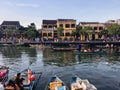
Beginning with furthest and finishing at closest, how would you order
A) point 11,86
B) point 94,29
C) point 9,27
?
point 9,27, point 94,29, point 11,86

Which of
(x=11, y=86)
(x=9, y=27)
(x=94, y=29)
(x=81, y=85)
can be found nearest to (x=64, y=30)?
(x=94, y=29)

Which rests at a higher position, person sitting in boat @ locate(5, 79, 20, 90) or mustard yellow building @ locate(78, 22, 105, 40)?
mustard yellow building @ locate(78, 22, 105, 40)

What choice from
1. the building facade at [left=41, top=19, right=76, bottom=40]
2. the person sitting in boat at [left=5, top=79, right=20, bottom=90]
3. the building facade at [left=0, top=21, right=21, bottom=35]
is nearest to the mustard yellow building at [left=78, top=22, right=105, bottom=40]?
Answer: the building facade at [left=41, top=19, right=76, bottom=40]

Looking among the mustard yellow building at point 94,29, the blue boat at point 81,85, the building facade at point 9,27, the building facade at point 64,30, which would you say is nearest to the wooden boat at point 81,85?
the blue boat at point 81,85

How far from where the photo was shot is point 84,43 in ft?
305

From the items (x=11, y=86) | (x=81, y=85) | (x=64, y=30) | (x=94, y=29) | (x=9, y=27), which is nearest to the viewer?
(x=11, y=86)

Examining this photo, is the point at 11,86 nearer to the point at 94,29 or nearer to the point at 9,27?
the point at 94,29

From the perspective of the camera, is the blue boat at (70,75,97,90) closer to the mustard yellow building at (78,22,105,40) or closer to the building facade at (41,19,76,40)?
the mustard yellow building at (78,22,105,40)

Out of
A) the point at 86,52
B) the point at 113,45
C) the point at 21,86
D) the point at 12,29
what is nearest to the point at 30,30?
the point at 12,29

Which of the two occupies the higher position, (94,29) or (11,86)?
(94,29)

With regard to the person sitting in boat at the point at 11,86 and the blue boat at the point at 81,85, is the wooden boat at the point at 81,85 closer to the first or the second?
the blue boat at the point at 81,85

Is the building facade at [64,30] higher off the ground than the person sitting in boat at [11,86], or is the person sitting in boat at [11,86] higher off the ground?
the building facade at [64,30]

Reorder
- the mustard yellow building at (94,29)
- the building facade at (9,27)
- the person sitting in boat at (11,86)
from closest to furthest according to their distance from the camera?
the person sitting in boat at (11,86) → the mustard yellow building at (94,29) → the building facade at (9,27)

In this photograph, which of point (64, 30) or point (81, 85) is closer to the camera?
point (81, 85)
